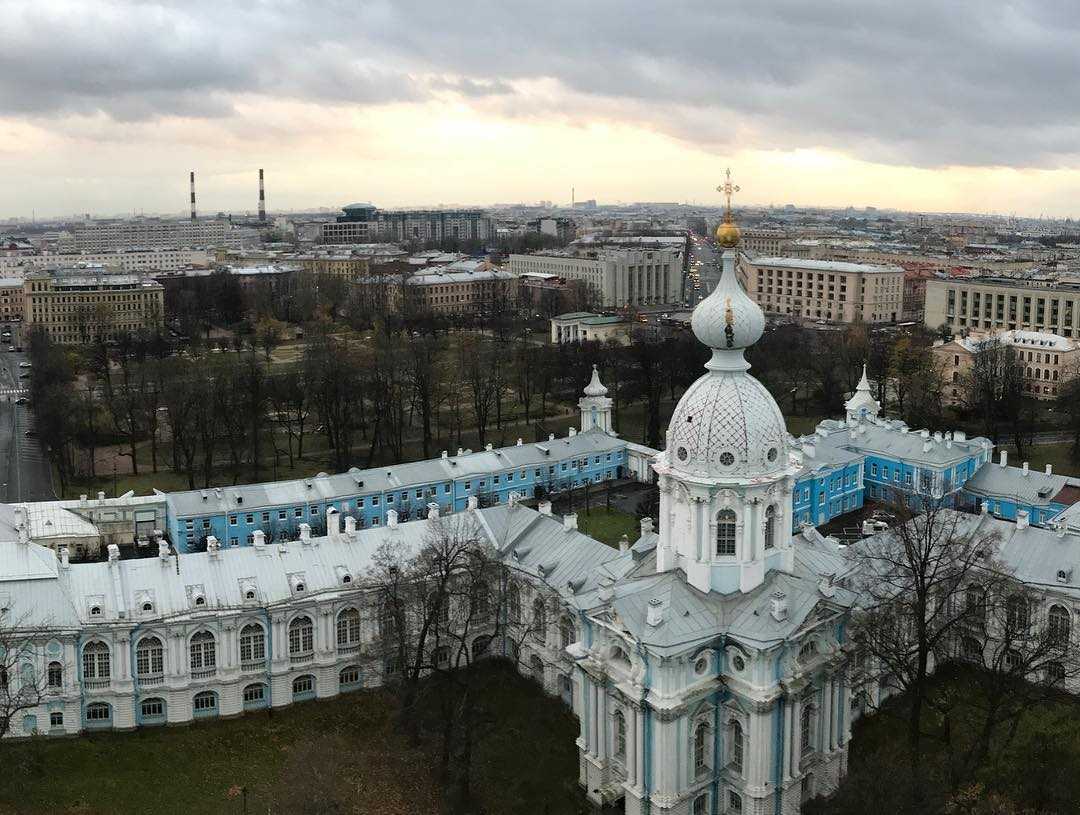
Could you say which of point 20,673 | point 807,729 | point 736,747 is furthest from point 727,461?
point 20,673

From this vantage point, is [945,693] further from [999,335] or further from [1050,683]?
[999,335]

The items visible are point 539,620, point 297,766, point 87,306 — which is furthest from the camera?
point 87,306

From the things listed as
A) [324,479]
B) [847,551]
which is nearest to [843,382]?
[324,479]

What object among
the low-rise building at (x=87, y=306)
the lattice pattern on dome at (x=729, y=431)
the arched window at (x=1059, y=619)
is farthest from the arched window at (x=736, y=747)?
the low-rise building at (x=87, y=306)

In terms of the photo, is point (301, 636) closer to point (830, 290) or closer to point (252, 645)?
point (252, 645)

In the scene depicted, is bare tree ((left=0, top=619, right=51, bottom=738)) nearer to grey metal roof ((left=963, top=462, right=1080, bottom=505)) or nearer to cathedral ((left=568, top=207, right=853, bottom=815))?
cathedral ((left=568, top=207, right=853, bottom=815))
